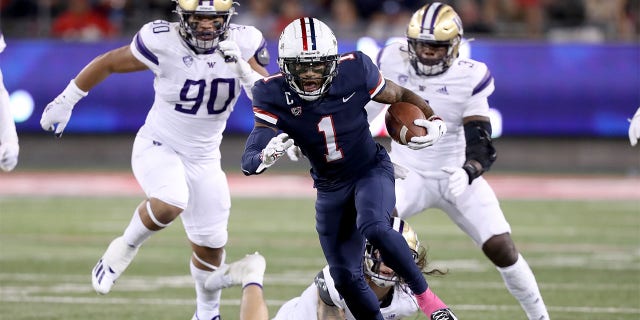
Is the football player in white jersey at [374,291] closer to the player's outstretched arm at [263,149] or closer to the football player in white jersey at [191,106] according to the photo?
the player's outstretched arm at [263,149]

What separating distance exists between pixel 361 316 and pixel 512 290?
4.61 ft

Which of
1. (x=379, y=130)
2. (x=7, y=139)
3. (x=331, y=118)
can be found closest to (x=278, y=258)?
(x=379, y=130)

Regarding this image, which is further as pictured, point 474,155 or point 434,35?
Result: point 434,35

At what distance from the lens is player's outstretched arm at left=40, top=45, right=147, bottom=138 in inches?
279

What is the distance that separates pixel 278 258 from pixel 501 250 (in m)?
3.30

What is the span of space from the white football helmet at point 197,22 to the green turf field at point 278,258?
5.36ft

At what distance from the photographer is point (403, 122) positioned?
244 inches

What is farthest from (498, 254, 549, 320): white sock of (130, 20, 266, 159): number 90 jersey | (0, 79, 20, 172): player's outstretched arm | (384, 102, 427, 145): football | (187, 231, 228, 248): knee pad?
(0, 79, 20, 172): player's outstretched arm

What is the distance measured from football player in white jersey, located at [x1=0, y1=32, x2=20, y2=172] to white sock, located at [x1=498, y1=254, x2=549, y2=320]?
2.67 meters

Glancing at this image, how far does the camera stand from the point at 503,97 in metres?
15.8

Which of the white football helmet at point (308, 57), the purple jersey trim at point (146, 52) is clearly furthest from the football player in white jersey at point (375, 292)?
the purple jersey trim at point (146, 52)

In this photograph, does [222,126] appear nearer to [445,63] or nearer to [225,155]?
[445,63]

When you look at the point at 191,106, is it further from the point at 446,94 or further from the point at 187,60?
the point at 446,94

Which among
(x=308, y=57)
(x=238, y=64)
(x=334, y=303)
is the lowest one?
(x=334, y=303)
